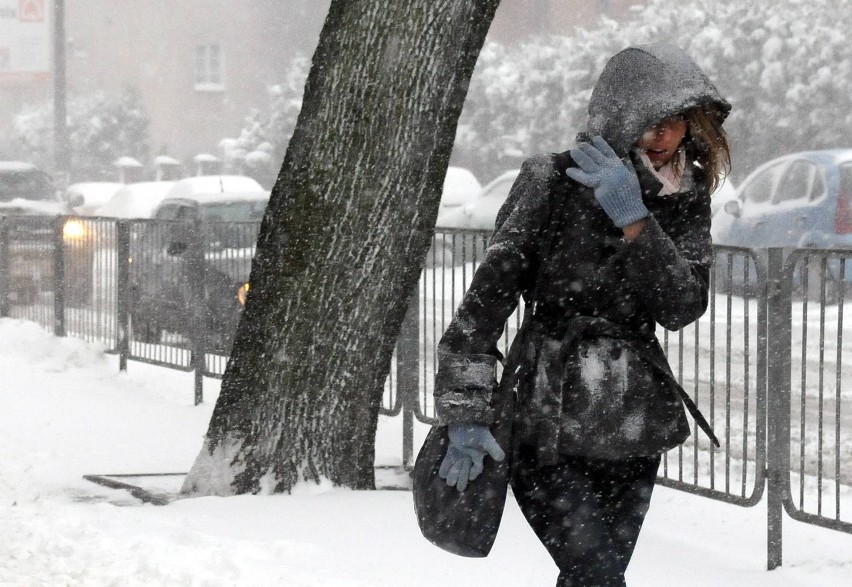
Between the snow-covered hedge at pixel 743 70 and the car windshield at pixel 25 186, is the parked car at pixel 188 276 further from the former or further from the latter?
the snow-covered hedge at pixel 743 70

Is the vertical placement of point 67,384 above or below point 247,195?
below

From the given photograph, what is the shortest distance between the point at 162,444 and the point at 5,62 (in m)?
46.5

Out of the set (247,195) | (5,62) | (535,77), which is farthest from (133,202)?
(5,62)

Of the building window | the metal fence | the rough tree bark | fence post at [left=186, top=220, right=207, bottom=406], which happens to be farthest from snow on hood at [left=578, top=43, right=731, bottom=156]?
the building window

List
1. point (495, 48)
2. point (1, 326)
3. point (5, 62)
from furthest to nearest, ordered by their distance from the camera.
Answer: point (5, 62)
point (495, 48)
point (1, 326)

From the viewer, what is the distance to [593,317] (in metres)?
3.37

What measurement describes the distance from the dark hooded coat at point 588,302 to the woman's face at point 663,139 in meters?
0.04

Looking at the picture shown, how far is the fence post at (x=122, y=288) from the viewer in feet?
38.3

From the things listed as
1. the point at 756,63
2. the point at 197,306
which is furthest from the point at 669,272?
the point at 756,63

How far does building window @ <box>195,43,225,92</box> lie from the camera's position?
186ft

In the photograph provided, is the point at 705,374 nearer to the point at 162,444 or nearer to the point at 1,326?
the point at 162,444

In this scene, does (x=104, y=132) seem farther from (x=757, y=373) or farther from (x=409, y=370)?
(x=757, y=373)

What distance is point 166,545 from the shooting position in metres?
5.55

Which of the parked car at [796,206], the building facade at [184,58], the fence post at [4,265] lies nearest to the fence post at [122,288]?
the fence post at [4,265]
